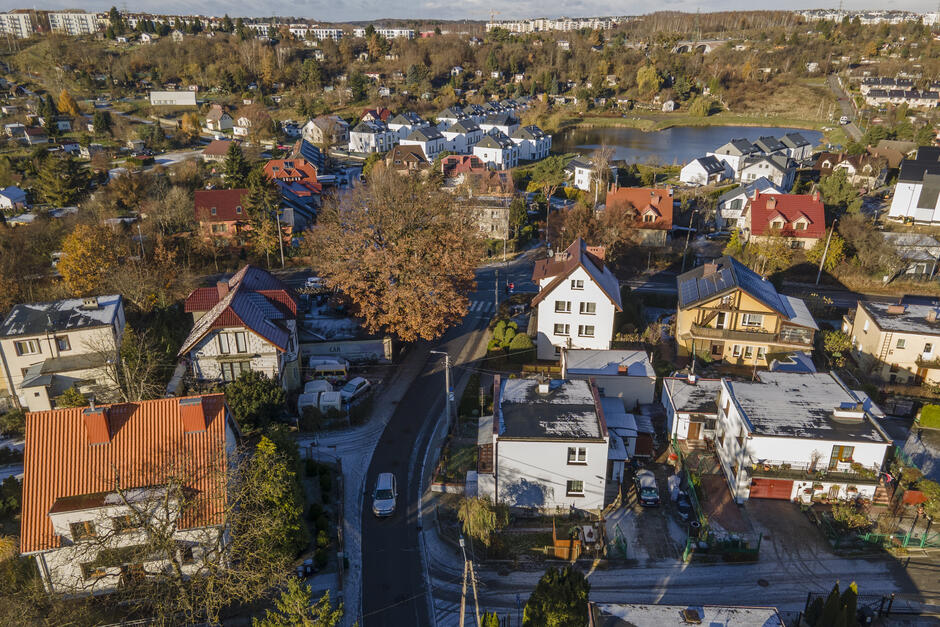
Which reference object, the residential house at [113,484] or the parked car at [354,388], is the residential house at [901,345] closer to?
the parked car at [354,388]

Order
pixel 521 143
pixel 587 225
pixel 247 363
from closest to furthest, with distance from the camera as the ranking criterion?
pixel 247 363, pixel 587 225, pixel 521 143

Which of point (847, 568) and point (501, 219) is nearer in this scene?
point (847, 568)

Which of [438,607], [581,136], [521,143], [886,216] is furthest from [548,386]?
[581,136]

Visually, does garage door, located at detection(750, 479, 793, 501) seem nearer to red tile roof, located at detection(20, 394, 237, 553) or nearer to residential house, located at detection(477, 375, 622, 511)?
residential house, located at detection(477, 375, 622, 511)

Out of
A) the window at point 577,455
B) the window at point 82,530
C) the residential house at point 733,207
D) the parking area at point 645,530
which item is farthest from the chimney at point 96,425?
the residential house at point 733,207

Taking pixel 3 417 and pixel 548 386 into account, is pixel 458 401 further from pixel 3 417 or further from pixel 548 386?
pixel 3 417

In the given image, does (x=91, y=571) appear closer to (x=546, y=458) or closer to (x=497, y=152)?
(x=546, y=458)
